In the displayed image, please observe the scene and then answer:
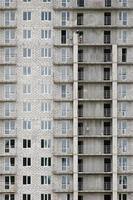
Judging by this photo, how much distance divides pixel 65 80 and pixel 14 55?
21.1 feet

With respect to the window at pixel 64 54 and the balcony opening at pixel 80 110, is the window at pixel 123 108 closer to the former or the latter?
the balcony opening at pixel 80 110

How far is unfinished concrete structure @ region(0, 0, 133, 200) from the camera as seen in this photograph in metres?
54.3

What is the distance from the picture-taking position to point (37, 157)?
54562mm

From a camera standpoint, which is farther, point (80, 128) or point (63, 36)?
point (63, 36)

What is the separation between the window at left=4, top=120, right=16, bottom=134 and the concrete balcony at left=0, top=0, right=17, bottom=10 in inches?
507

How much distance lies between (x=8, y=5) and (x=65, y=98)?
12.4m

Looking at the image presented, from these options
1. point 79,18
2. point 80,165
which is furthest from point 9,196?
point 79,18

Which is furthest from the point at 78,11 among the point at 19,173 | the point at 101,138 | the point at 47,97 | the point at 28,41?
the point at 19,173

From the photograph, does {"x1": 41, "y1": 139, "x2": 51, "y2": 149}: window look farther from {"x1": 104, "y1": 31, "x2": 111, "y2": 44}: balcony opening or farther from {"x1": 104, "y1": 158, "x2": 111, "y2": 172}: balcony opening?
{"x1": 104, "y1": 31, "x2": 111, "y2": 44}: balcony opening

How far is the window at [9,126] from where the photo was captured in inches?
2151

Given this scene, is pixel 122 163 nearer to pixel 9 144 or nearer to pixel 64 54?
pixel 9 144

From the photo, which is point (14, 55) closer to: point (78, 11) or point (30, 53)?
point (30, 53)

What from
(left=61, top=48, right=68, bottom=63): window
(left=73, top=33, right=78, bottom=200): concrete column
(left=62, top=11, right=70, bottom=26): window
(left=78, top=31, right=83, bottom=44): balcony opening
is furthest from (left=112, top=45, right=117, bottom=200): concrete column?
(left=62, top=11, right=70, bottom=26): window

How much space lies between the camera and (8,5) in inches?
2168
